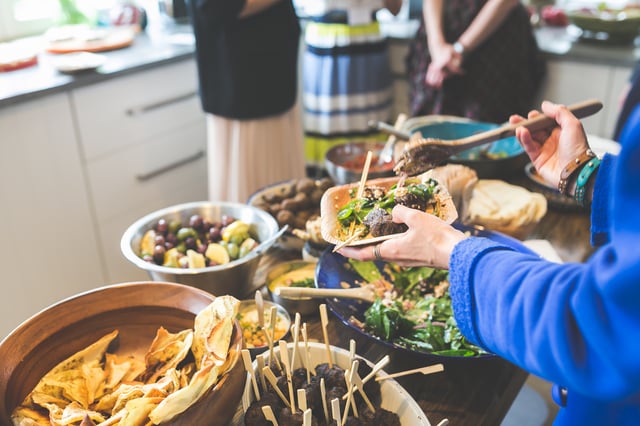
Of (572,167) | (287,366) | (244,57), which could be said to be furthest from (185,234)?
(244,57)

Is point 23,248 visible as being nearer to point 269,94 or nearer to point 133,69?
point 133,69

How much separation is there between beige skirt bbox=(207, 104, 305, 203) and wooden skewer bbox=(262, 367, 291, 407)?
58.2 inches

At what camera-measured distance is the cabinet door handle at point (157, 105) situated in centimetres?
268

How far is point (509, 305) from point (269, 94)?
68.3 inches

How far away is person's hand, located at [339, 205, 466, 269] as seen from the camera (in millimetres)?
870

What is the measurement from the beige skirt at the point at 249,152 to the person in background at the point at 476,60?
71 cm

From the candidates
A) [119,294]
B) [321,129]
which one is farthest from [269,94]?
[119,294]

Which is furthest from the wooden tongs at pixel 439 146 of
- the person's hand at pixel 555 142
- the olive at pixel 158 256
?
the olive at pixel 158 256

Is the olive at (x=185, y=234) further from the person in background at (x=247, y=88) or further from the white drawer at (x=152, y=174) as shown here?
the white drawer at (x=152, y=174)

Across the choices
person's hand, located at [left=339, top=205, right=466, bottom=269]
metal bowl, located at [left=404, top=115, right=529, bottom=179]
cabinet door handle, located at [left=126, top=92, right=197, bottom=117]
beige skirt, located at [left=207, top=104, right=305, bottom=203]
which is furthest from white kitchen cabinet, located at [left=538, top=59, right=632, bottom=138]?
person's hand, located at [left=339, top=205, right=466, bottom=269]

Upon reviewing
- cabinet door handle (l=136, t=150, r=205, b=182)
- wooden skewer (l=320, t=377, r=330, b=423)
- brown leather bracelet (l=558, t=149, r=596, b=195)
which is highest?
brown leather bracelet (l=558, t=149, r=596, b=195)

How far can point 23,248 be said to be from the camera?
2371mm

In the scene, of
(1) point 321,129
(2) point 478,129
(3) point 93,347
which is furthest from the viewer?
(1) point 321,129

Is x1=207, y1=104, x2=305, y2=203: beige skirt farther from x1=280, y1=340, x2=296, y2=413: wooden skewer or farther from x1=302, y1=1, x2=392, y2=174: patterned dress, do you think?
x1=280, y1=340, x2=296, y2=413: wooden skewer
